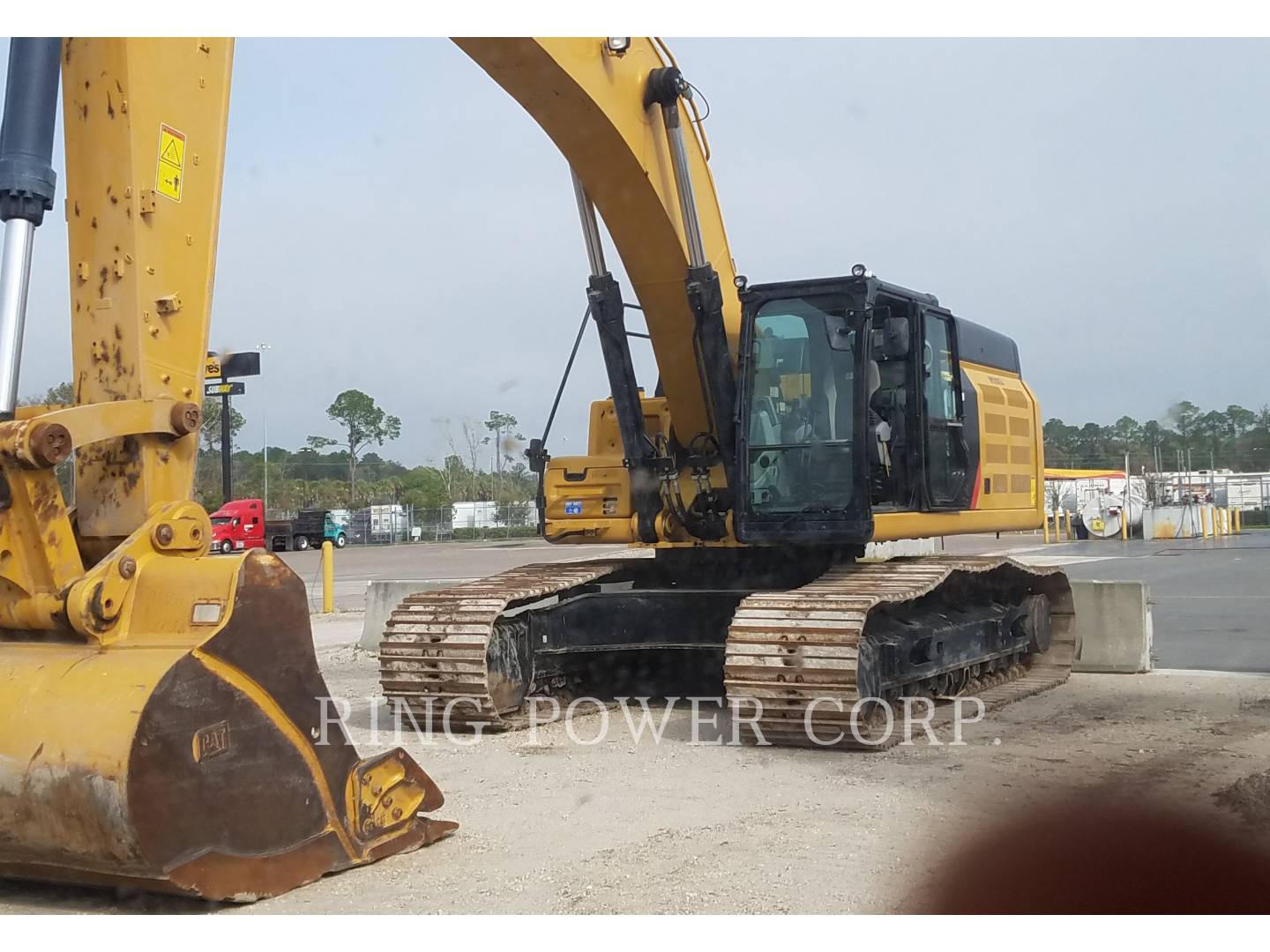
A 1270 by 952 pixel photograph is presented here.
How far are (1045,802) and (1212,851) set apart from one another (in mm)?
972

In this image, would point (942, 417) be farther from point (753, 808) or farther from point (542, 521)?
point (753, 808)

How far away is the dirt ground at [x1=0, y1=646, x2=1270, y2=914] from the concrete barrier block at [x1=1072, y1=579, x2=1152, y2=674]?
1.62m

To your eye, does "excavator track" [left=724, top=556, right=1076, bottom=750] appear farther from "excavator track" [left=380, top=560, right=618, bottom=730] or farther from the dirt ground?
"excavator track" [left=380, top=560, right=618, bottom=730]

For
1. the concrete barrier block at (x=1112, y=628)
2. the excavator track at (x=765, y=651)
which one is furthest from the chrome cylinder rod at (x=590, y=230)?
the concrete barrier block at (x=1112, y=628)

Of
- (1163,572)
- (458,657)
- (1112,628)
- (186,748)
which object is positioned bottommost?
(1163,572)

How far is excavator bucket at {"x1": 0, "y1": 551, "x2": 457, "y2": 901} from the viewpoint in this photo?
407 cm

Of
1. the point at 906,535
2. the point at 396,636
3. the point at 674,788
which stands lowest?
the point at 674,788

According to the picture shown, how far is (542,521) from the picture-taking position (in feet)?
30.1

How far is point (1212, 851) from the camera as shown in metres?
4.93

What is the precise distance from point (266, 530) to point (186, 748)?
44.6 meters

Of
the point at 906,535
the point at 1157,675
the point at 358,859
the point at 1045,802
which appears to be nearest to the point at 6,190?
the point at 358,859

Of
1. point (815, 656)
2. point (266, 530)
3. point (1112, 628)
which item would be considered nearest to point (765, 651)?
point (815, 656)

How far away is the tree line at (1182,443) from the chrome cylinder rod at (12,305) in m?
43.1

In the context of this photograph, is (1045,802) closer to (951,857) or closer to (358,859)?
(951,857)
